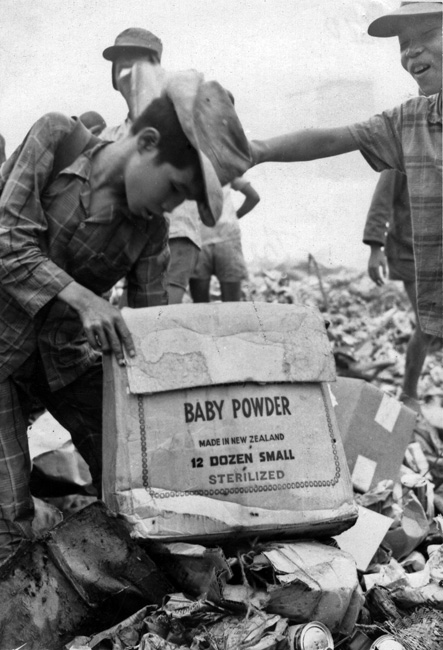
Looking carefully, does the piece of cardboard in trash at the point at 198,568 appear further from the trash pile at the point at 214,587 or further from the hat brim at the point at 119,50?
the hat brim at the point at 119,50

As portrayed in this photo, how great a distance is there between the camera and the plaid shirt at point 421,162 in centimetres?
257

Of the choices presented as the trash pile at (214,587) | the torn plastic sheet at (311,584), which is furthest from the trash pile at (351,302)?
the torn plastic sheet at (311,584)

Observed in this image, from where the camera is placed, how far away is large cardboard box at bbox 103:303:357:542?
5.98ft

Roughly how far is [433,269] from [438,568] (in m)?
1.10

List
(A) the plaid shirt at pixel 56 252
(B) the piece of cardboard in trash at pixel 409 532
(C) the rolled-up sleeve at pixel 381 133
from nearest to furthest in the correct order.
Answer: (A) the plaid shirt at pixel 56 252 → (B) the piece of cardboard in trash at pixel 409 532 → (C) the rolled-up sleeve at pixel 381 133

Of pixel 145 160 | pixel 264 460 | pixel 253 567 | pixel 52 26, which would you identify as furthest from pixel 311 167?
pixel 253 567

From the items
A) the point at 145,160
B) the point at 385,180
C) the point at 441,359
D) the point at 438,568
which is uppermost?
the point at 145,160

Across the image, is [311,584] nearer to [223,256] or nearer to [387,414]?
[387,414]

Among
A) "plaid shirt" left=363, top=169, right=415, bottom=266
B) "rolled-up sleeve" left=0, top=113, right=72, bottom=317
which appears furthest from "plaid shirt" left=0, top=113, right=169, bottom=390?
"plaid shirt" left=363, top=169, right=415, bottom=266

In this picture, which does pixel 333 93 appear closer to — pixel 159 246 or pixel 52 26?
pixel 52 26

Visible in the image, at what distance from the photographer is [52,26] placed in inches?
108

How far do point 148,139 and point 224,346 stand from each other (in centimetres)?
63

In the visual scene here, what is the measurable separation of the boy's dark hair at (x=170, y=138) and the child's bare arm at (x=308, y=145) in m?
0.55

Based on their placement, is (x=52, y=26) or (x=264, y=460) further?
(x=52, y=26)
